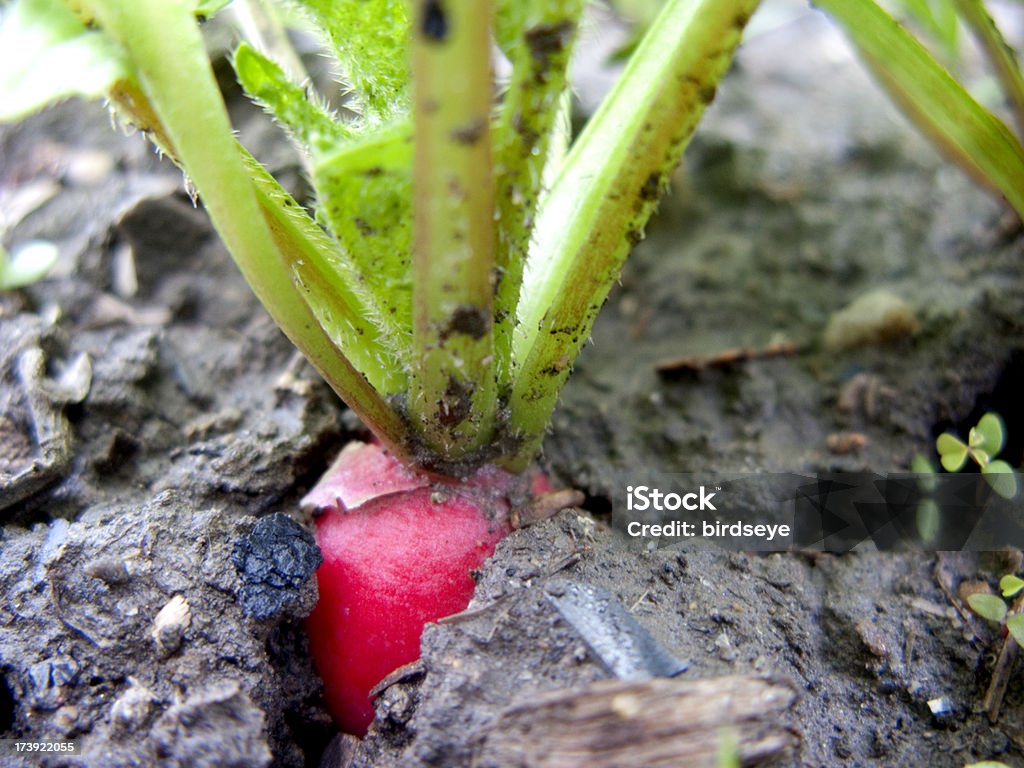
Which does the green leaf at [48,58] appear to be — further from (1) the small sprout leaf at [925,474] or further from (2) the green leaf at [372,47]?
(1) the small sprout leaf at [925,474]

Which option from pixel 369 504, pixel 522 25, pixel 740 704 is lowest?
pixel 740 704

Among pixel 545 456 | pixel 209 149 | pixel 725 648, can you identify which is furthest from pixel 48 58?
pixel 725 648

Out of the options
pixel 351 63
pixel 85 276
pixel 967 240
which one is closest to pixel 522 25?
pixel 351 63

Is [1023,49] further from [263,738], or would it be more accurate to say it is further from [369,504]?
[263,738]

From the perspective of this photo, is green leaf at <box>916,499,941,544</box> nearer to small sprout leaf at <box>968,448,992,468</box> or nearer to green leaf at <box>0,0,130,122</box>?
small sprout leaf at <box>968,448,992,468</box>

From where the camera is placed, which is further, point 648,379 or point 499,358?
point 648,379

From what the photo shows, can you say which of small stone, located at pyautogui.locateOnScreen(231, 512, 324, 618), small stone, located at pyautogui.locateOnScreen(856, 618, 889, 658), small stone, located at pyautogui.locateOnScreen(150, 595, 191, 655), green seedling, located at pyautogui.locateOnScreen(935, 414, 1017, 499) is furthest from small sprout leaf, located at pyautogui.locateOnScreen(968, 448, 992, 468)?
small stone, located at pyautogui.locateOnScreen(150, 595, 191, 655)
